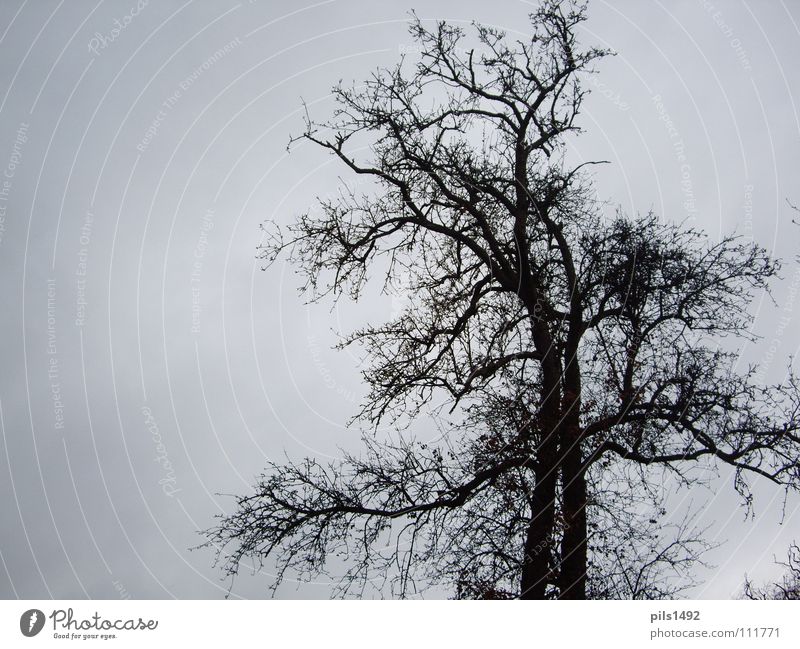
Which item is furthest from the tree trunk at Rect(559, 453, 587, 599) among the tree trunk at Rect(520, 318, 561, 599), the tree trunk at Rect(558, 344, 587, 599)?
the tree trunk at Rect(520, 318, 561, 599)

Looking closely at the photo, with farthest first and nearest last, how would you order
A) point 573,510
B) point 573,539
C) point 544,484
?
1. point 544,484
2. point 573,510
3. point 573,539

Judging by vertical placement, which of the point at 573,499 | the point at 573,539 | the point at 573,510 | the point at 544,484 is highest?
the point at 544,484

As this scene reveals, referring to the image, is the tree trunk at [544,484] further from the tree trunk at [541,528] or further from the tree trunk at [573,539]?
the tree trunk at [573,539]

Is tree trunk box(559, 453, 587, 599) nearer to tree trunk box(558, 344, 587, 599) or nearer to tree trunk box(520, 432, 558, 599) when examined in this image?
tree trunk box(558, 344, 587, 599)

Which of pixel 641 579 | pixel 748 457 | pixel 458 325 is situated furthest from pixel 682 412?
pixel 458 325

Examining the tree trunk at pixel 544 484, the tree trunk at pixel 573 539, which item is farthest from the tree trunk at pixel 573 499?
the tree trunk at pixel 544 484

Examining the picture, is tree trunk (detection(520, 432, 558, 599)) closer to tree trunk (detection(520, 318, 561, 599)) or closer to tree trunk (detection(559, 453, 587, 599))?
tree trunk (detection(520, 318, 561, 599))

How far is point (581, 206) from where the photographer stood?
33.8ft

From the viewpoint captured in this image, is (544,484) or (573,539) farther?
(544,484)

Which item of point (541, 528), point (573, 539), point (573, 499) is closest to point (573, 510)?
point (573, 499)

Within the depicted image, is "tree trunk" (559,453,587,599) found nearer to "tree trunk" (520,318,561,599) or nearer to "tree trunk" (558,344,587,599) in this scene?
"tree trunk" (558,344,587,599)

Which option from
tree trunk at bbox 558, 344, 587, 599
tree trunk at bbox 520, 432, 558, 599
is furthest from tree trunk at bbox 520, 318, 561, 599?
tree trunk at bbox 558, 344, 587, 599

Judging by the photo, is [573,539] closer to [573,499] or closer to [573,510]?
[573,510]
